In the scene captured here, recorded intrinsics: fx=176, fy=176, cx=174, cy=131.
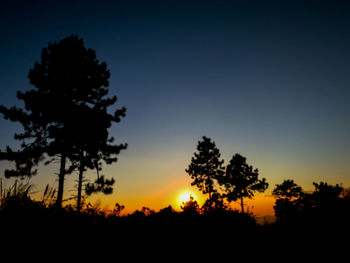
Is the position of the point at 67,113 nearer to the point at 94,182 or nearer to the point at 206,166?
the point at 94,182

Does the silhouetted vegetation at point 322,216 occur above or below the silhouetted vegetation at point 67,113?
below

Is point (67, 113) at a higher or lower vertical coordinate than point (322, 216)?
higher

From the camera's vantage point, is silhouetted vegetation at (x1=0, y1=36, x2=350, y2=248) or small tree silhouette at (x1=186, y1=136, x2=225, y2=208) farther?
small tree silhouette at (x1=186, y1=136, x2=225, y2=208)

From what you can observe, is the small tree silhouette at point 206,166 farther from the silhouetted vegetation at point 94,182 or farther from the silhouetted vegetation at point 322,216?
the silhouetted vegetation at point 322,216

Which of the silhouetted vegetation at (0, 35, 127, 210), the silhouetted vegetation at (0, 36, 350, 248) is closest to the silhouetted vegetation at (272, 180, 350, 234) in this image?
the silhouetted vegetation at (0, 36, 350, 248)

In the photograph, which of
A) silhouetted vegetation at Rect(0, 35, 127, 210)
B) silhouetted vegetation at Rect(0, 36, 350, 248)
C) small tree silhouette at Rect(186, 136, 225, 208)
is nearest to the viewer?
silhouetted vegetation at Rect(0, 36, 350, 248)

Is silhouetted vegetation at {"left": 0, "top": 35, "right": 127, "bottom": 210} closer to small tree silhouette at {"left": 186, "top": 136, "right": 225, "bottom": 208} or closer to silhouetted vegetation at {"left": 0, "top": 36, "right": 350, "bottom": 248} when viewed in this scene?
silhouetted vegetation at {"left": 0, "top": 36, "right": 350, "bottom": 248}

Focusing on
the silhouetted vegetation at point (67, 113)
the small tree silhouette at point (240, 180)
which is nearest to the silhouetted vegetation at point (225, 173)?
the small tree silhouette at point (240, 180)

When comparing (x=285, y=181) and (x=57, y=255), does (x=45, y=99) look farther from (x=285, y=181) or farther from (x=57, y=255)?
(x=285, y=181)

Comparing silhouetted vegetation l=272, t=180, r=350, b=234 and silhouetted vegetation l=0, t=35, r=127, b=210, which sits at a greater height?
silhouetted vegetation l=0, t=35, r=127, b=210

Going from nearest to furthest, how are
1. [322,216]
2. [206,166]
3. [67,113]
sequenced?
1. [322,216]
2. [67,113]
3. [206,166]

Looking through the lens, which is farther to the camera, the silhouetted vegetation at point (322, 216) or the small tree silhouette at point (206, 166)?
the small tree silhouette at point (206, 166)

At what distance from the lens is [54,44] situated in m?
14.2

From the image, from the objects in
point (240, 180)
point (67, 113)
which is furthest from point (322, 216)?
point (240, 180)
